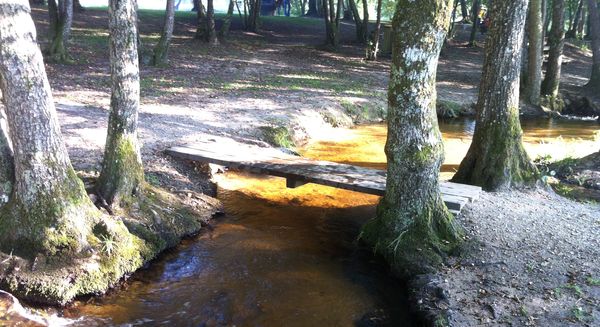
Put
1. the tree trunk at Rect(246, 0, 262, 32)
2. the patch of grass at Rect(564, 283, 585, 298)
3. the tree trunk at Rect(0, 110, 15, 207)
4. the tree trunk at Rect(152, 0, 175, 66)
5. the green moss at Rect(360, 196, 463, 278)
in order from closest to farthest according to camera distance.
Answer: the patch of grass at Rect(564, 283, 585, 298)
the tree trunk at Rect(0, 110, 15, 207)
the green moss at Rect(360, 196, 463, 278)
the tree trunk at Rect(152, 0, 175, 66)
the tree trunk at Rect(246, 0, 262, 32)

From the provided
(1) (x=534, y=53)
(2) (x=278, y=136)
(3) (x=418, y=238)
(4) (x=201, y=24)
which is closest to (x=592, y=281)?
(3) (x=418, y=238)

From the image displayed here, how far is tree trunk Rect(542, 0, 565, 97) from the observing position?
18.0 meters

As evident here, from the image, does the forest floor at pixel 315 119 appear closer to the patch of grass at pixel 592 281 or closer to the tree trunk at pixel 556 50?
the patch of grass at pixel 592 281

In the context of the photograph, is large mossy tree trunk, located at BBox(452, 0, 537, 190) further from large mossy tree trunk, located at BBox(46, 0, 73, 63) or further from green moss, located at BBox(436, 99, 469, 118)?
large mossy tree trunk, located at BBox(46, 0, 73, 63)

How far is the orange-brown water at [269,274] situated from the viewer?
18.3ft

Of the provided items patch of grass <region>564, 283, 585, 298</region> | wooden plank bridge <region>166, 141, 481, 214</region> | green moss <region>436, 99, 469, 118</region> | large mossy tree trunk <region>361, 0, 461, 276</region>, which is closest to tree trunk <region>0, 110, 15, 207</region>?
wooden plank bridge <region>166, 141, 481, 214</region>

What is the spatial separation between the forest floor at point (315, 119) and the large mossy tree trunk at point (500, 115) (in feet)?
1.30

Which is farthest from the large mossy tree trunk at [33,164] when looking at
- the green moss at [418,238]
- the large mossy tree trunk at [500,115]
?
the large mossy tree trunk at [500,115]

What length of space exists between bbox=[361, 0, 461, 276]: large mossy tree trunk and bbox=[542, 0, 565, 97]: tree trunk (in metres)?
14.0

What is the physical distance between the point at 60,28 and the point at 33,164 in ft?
41.7

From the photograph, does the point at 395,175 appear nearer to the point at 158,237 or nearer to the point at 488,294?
the point at 488,294

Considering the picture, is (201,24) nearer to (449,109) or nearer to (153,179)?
(449,109)

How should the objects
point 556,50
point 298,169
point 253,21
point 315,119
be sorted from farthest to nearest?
point 253,21 < point 556,50 < point 315,119 < point 298,169

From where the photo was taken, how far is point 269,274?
647 cm
